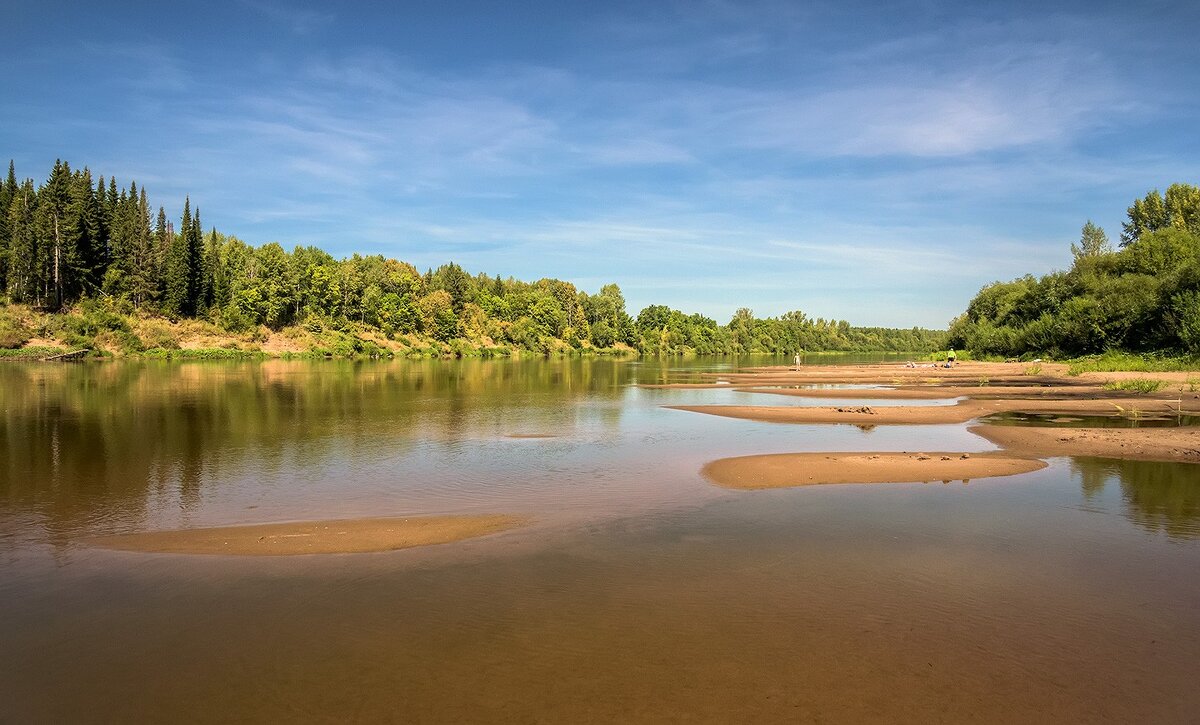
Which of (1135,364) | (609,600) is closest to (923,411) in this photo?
(609,600)

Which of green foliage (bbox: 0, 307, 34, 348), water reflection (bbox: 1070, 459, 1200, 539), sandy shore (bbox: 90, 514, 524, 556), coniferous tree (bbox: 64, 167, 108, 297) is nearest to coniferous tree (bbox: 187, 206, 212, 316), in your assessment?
coniferous tree (bbox: 64, 167, 108, 297)

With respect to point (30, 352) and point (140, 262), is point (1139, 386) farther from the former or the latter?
point (140, 262)

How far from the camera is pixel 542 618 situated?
29.0 ft

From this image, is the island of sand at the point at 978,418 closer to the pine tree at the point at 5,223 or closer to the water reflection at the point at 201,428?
the water reflection at the point at 201,428

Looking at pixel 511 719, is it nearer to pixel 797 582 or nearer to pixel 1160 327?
pixel 797 582

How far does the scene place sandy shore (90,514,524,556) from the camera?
11.7 m

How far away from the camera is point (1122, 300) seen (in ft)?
213

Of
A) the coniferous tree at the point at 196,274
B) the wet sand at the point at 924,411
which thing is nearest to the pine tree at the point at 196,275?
the coniferous tree at the point at 196,274

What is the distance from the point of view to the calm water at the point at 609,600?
6895 mm

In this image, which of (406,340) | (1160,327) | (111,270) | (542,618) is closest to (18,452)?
(542,618)

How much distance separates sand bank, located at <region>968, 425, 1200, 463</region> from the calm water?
4.85 ft

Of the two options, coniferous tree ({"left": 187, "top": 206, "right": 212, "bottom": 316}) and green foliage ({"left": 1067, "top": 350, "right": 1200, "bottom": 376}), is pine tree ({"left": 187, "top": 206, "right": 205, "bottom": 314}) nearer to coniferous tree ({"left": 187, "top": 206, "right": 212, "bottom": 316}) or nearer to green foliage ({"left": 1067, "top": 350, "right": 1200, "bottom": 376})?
coniferous tree ({"left": 187, "top": 206, "right": 212, "bottom": 316})

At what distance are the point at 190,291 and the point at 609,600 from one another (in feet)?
367

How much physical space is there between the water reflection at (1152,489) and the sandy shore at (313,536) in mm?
12666
